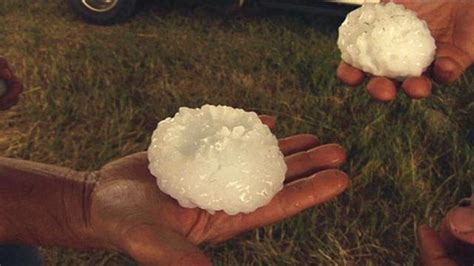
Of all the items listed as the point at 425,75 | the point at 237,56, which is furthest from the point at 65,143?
the point at 425,75

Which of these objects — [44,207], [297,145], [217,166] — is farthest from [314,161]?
Result: [44,207]

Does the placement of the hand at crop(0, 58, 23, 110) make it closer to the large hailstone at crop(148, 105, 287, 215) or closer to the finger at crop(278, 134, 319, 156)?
the large hailstone at crop(148, 105, 287, 215)

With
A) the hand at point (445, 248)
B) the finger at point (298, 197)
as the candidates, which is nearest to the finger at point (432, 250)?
the hand at point (445, 248)

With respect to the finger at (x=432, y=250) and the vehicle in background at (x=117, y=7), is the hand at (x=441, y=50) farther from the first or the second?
the vehicle in background at (x=117, y=7)

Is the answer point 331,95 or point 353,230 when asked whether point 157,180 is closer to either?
point 353,230

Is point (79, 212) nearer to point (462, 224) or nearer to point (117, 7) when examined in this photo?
point (462, 224)

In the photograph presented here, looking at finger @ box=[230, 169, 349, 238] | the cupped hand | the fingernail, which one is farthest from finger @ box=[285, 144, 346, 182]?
the fingernail
